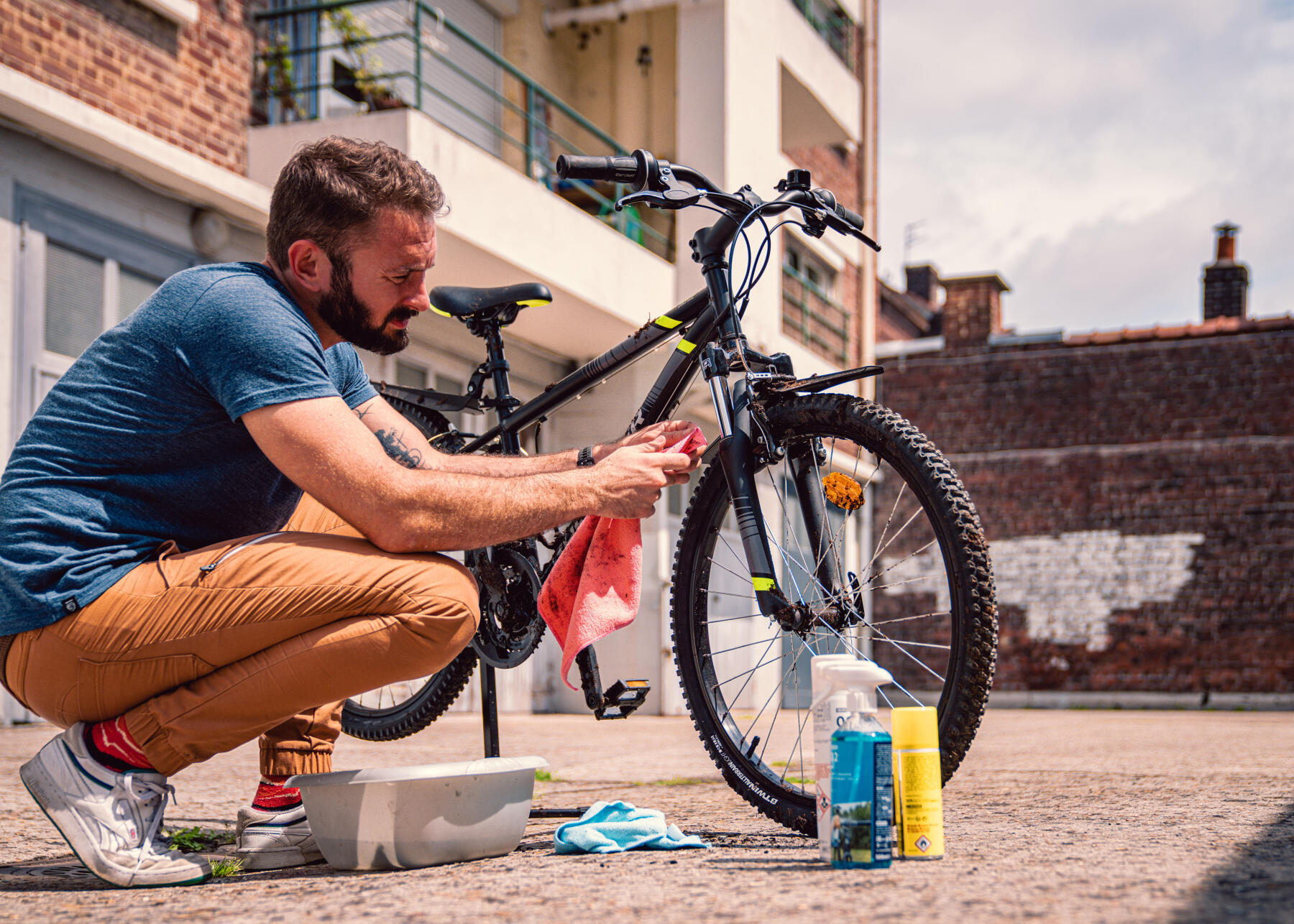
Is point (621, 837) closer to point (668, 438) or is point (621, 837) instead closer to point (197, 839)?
point (668, 438)

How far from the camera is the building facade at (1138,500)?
17.0 metres

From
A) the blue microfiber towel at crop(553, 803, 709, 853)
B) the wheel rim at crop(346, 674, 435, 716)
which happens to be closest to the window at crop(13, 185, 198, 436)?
the wheel rim at crop(346, 674, 435, 716)

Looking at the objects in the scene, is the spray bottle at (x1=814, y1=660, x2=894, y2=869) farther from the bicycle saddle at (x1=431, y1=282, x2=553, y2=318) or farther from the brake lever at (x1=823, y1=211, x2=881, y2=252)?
the bicycle saddle at (x1=431, y1=282, x2=553, y2=318)

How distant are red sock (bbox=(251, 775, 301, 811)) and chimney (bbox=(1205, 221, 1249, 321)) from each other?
23391 millimetres

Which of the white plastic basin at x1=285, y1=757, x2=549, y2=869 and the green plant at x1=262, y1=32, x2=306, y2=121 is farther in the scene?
the green plant at x1=262, y1=32, x2=306, y2=121

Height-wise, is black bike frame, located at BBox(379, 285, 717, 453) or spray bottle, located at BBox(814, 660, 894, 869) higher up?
black bike frame, located at BBox(379, 285, 717, 453)

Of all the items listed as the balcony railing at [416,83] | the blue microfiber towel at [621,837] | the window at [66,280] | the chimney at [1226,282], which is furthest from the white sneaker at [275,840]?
the chimney at [1226,282]

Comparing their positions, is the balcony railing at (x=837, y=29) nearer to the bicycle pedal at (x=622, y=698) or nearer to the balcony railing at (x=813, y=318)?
the balcony railing at (x=813, y=318)

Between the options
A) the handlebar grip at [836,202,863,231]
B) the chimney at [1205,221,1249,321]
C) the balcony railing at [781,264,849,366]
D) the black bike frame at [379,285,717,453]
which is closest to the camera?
the black bike frame at [379,285,717,453]

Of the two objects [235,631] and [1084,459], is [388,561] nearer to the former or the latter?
[235,631]

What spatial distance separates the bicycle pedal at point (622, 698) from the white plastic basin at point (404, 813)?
22.8 inches

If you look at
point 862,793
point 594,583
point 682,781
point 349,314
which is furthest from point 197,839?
point 682,781

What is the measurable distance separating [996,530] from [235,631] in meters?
17.3

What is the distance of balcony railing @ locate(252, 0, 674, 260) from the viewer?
8.27 meters
